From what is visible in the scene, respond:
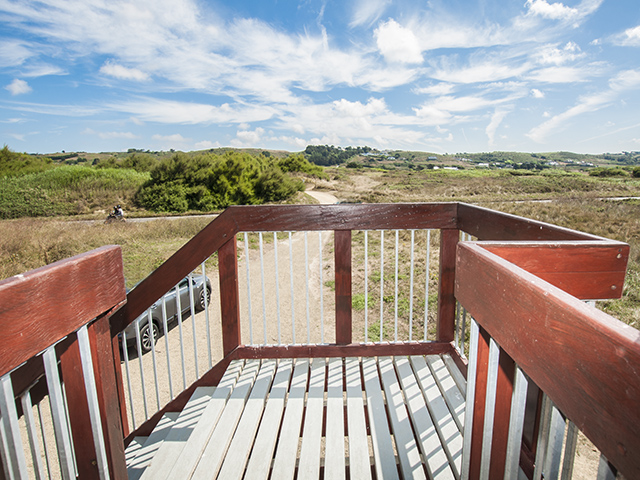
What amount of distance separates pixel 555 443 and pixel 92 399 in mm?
1247

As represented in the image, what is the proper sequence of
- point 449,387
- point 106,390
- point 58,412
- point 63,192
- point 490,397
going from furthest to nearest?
point 63,192 < point 449,387 < point 106,390 < point 58,412 < point 490,397

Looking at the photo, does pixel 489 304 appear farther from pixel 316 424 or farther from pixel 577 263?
pixel 316 424

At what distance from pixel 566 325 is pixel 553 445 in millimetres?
370

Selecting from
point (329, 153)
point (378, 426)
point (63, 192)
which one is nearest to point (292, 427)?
point (378, 426)

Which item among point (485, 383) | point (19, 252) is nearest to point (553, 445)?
point (485, 383)

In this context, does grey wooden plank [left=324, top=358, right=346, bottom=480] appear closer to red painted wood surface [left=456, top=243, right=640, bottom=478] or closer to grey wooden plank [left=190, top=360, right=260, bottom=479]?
grey wooden plank [left=190, top=360, right=260, bottom=479]

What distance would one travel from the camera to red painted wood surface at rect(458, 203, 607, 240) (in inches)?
58.6

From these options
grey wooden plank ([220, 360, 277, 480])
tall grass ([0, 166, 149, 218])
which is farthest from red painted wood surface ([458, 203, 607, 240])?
tall grass ([0, 166, 149, 218])

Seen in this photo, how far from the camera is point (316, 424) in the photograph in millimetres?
2074

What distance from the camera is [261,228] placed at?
2.49 m

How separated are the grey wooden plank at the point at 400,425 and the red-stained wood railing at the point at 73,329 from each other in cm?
124

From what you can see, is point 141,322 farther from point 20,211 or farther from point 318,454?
point 20,211

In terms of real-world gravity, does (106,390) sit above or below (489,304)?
below

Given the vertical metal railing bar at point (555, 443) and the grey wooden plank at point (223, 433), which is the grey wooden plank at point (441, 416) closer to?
the vertical metal railing bar at point (555, 443)
